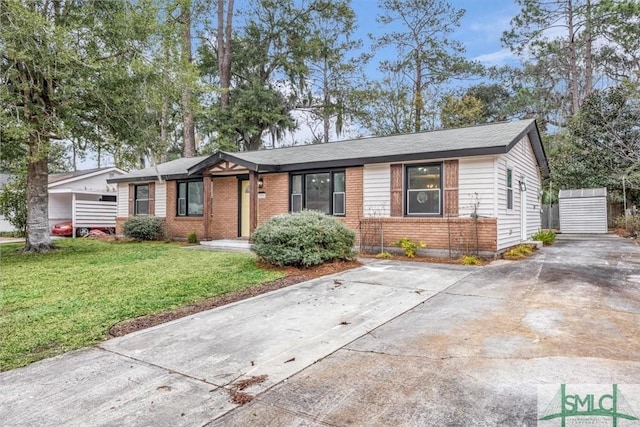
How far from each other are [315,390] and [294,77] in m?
26.2

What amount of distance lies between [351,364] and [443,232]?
7.17m

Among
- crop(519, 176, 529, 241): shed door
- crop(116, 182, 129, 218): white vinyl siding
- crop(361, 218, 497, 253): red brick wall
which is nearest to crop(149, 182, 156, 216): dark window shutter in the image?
crop(116, 182, 129, 218): white vinyl siding

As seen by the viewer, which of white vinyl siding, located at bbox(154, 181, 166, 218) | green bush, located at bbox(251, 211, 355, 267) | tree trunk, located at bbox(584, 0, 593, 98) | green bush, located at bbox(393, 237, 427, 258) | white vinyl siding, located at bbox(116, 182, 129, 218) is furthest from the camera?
tree trunk, located at bbox(584, 0, 593, 98)

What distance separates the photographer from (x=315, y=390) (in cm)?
284

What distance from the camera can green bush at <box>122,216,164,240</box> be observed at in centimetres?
1498

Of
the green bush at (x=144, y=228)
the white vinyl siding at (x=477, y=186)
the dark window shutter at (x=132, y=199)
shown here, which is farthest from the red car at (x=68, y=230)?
the white vinyl siding at (x=477, y=186)

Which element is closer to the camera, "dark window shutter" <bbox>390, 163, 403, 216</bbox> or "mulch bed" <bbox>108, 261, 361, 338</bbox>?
"mulch bed" <bbox>108, 261, 361, 338</bbox>

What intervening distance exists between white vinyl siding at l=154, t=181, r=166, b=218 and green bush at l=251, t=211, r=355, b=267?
8.82m

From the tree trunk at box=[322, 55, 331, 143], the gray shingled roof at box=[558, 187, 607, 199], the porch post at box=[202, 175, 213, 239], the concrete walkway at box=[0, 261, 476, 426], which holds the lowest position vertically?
the concrete walkway at box=[0, 261, 476, 426]

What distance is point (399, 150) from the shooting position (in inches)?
420

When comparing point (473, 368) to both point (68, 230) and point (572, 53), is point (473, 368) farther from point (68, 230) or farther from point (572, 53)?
point (572, 53)

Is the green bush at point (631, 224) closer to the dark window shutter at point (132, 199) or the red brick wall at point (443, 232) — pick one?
the red brick wall at point (443, 232)

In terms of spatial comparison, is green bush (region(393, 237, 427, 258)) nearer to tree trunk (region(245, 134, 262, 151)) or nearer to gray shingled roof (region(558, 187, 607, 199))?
gray shingled roof (region(558, 187, 607, 199))

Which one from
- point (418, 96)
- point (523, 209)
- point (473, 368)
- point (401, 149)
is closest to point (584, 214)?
point (523, 209)
